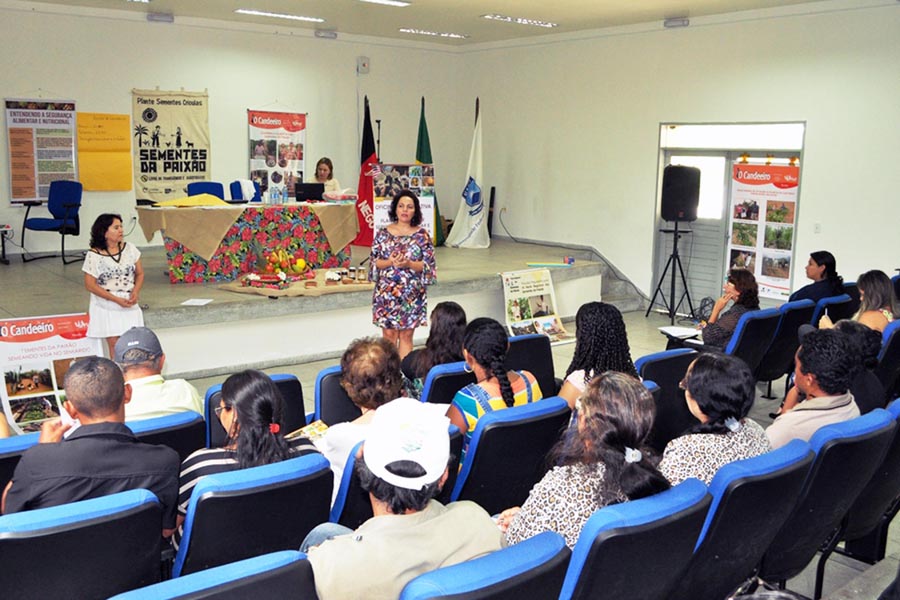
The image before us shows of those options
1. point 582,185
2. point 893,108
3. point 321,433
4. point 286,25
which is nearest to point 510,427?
point 321,433

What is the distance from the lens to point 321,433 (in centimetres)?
320

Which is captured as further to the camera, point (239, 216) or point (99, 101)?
point (99, 101)

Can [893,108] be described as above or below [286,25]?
below

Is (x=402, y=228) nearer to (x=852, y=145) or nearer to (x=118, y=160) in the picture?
(x=852, y=145)

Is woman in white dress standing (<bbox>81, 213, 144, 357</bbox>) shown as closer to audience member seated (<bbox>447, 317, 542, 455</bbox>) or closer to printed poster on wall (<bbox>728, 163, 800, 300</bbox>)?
audience member seated (<bbox>447, 317, 542, 455</bbox>)

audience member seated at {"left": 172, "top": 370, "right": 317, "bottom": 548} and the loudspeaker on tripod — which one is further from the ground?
the loudspeaker on tripod

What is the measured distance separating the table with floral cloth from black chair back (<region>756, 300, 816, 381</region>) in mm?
4898

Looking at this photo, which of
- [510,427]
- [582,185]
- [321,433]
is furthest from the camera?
[582,185]

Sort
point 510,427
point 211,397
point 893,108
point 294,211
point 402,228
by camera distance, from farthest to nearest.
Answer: point 294,211 → point 893,108 → point 402,228 → point 211,397 → point 510,427

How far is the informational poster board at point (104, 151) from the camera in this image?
407 inches

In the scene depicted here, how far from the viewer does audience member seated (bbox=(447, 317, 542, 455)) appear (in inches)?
130

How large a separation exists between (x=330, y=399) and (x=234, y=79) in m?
8.50

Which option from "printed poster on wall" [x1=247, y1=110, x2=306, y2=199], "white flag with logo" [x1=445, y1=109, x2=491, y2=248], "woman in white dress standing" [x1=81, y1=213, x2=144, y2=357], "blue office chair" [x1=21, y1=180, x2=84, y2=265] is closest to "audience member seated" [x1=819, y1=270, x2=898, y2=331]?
"woman in white dress standing" [x1=81, y1=213, x2=144, y2=357]

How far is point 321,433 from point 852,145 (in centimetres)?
723
